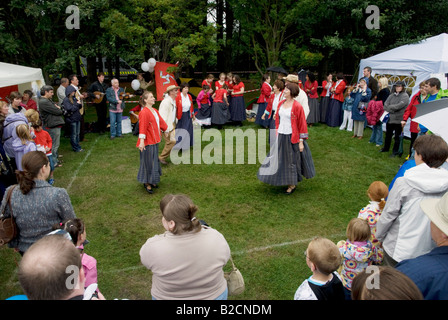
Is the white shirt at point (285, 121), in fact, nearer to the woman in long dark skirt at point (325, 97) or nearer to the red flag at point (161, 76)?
the woman in long dark skirt at point (325, 97)

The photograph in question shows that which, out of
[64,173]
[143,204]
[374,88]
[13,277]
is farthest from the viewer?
[374,88]

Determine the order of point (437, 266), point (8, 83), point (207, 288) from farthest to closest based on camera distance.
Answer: point (8, 83)
point (207, 288)
point (437, 266)

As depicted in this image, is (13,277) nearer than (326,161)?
Yes

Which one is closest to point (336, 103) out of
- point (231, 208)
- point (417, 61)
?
point (417, 61)

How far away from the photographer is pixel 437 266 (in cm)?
191

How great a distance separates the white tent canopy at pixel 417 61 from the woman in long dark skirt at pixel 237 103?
4091 mm

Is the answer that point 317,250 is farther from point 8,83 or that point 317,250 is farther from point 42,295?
point 8,83

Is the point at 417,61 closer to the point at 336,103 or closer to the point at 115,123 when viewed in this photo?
the point at 336,103

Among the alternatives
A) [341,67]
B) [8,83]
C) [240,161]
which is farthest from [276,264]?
[341,67]

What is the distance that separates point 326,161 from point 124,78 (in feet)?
77.2

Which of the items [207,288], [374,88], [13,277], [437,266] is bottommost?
[13,277]

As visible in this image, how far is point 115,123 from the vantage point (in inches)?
410

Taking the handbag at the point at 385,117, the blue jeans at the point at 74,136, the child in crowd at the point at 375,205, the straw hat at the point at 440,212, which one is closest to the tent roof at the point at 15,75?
the blue jeans at the point at 74,136

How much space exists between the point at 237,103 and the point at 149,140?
6.17m
